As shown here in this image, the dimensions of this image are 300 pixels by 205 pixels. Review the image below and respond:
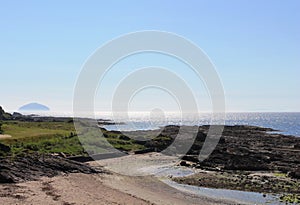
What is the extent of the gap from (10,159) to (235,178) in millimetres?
26569

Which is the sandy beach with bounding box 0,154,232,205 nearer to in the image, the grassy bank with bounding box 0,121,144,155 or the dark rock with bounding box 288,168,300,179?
the grassy bank with bounding box 0,121,144,155

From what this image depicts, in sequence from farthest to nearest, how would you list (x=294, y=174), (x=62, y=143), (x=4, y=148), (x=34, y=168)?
(x=62, y=143) → (x=4, y=148) → (x=294, y=174) → (x=34, y=168)

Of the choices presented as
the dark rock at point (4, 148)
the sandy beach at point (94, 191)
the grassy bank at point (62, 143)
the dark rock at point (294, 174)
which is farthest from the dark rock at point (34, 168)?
the dark rock at point (294, 174)

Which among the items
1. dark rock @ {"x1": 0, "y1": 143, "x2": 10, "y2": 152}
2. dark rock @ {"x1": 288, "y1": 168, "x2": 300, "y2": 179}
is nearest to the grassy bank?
dark rock @ {"x1": 0, "y1": 143, "x2": 10, "y2": 152}

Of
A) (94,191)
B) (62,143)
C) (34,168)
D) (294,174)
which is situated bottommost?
(294,174)

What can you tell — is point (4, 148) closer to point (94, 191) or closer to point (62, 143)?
point (62, 143)

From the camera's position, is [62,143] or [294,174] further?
[62,143]

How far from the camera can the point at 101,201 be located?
1208 inches

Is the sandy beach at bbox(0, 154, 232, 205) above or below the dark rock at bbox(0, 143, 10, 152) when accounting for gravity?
below

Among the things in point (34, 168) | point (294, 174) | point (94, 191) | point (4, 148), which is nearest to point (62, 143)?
point (4, 148)

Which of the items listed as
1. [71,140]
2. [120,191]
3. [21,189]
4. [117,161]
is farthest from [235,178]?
[71,140]

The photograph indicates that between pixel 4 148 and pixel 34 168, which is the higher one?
pixel 4 148

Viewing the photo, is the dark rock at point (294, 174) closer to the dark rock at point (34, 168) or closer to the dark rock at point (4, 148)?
the dark rock at point (34, 168)

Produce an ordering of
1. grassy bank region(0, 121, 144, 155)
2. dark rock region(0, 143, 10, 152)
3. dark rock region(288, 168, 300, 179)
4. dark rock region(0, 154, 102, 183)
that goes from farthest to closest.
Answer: grassy bank region(0, 121, 144, 155) < dark rock region(0, 143, 10, 152) < dark rock region(288, 168, 300, 179) < dark rock region(0, 154, 102, 183)
